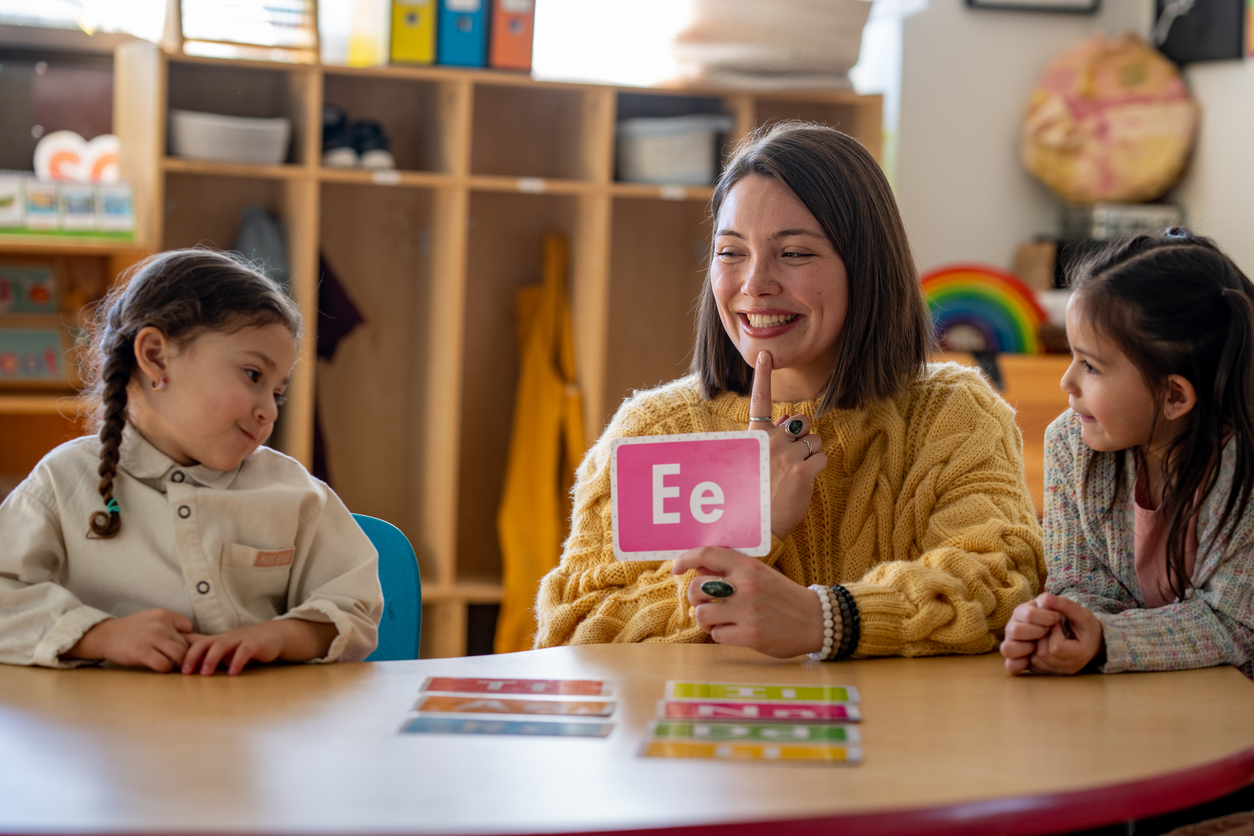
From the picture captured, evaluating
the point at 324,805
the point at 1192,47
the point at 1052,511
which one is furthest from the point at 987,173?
the point at 324,805

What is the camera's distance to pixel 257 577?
1420 millimetres

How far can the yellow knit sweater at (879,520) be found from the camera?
1.55 m

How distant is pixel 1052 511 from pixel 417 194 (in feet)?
8.84

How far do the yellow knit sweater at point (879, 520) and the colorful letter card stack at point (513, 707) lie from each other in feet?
1.17

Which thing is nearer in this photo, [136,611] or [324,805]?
[324,805]

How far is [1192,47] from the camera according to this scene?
3740 mm

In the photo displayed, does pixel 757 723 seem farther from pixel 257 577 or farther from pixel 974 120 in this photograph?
pixel 974 120

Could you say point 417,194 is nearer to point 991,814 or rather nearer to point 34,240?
point 34,240

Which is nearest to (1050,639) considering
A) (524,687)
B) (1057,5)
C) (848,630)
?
(848,630)

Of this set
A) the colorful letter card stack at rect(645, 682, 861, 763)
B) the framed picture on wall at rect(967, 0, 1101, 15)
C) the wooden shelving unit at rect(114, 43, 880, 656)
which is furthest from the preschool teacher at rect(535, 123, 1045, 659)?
the framed picture on wall at rect(967, 0, 1101, 15)

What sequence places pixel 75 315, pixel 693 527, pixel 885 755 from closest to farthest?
pixel 885 755, pixel 693 527, pixel 75 315

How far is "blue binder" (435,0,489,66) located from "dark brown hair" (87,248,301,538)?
7.17ft

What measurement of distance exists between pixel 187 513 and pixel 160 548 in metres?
0.05

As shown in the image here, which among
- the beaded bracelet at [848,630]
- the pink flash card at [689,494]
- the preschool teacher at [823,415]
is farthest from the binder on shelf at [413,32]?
the beaded bracelet at [848,630]
